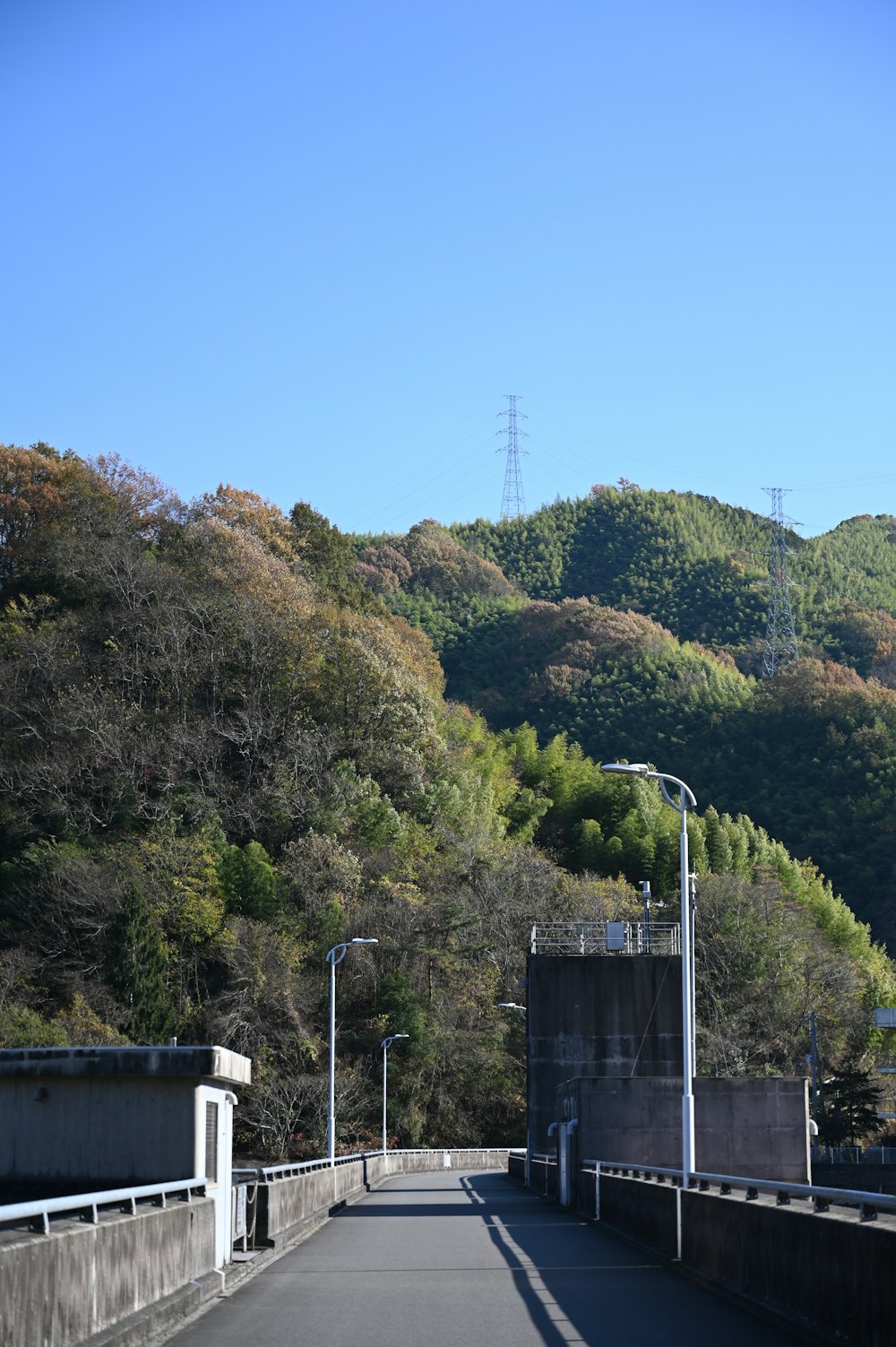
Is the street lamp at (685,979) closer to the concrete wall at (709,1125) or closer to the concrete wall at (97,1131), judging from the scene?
the concrete wall at (709,1125)

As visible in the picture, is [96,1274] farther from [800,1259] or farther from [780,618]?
[780,618]

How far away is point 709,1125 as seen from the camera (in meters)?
32.7

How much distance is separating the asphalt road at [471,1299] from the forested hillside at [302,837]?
39365 millimetres

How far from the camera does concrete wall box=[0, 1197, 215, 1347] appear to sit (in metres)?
8.79

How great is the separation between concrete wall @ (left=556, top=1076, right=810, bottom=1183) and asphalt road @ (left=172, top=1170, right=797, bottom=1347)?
8.01 m

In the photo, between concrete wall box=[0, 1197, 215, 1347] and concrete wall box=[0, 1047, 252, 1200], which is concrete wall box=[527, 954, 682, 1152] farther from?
concrete wall box=[0, 1197, 215, 1347]

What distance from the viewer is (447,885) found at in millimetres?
75562

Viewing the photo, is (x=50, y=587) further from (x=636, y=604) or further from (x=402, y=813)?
(x=636, y=604)

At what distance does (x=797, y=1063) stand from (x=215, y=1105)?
62734 mm

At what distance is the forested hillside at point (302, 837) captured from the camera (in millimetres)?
65938

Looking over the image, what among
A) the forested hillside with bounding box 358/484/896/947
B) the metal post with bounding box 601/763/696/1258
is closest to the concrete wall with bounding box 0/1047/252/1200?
the metal post with bounding box 601/763/696/1258

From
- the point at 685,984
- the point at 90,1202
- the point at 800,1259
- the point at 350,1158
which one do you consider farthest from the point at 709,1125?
the point at 90,1202

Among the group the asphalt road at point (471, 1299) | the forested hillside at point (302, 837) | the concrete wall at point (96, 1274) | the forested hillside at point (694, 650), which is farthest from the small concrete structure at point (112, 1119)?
the forested hillside at point (694, 650)

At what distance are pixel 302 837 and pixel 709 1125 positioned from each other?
43.4 m
